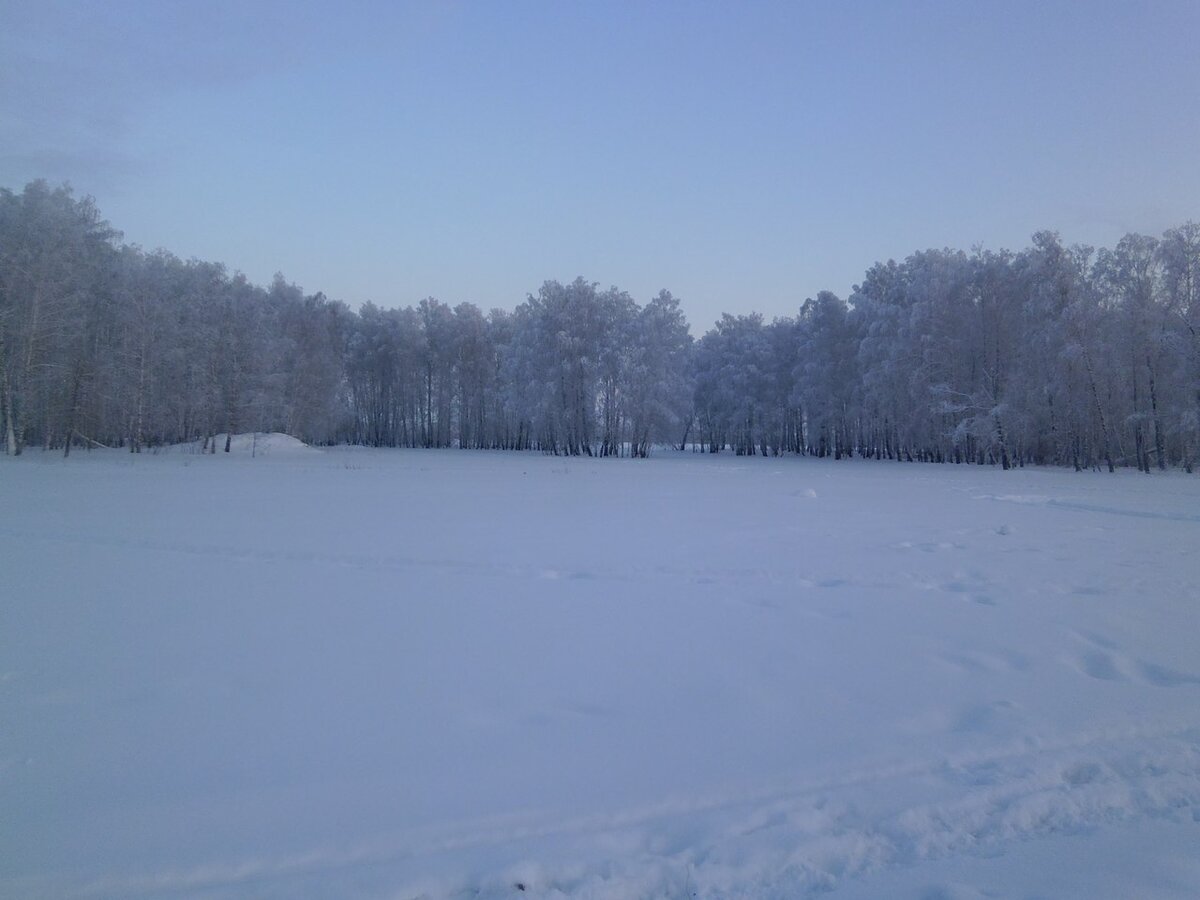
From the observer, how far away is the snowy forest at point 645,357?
33906mm

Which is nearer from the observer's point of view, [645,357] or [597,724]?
[597,724]

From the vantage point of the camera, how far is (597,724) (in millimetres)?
4484

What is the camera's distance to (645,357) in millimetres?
54500

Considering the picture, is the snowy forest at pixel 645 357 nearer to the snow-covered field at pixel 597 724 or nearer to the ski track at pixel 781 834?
the snow-covered field at pixel 597 724

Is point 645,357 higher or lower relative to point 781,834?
higher

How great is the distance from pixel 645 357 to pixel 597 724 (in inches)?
Result: 2004

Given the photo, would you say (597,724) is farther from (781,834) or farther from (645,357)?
(645,357)

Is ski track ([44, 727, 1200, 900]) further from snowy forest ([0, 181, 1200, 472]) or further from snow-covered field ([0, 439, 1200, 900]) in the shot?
snowy forest ([0, 181, 1200, 472])

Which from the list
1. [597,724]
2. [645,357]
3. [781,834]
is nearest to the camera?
[781,834]

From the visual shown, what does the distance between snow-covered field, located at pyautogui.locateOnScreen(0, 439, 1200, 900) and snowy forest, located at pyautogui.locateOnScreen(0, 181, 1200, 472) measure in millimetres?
30921

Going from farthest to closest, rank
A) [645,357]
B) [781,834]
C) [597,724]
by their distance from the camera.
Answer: [645,357] → [597,724] → [781,834]

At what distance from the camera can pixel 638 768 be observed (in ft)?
12.9

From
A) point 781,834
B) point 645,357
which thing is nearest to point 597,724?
point 781,834

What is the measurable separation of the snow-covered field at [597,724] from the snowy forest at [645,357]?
30.9m
